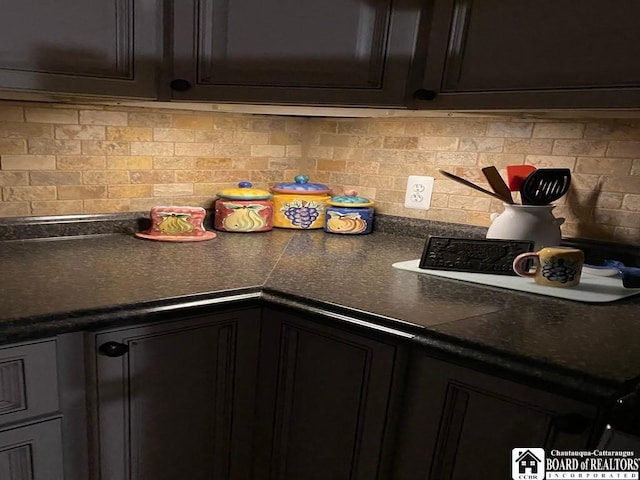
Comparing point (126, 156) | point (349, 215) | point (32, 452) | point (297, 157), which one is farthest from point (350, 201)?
point (32, 452)

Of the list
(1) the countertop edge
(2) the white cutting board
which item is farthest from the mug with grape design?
(1) the countertop edge

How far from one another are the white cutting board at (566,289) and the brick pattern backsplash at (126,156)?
78 cm

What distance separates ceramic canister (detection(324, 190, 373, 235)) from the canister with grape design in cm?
5

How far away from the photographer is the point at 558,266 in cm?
119

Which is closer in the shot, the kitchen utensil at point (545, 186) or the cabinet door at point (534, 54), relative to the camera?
the cabinet door at point (534, 54)

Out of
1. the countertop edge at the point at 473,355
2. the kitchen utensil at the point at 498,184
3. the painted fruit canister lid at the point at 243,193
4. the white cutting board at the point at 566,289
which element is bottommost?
the countertop edge at the point at 473,355

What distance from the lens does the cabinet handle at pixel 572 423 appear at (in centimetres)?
81

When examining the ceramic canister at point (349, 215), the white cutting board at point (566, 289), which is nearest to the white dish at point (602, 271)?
the white cutting board at point (566, 289)

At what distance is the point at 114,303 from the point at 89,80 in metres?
0.55

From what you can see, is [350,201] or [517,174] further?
[350,201]

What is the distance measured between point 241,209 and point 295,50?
22.8 inches

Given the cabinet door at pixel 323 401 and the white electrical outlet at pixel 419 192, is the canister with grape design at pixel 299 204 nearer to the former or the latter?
the white electrical outlet at pixel 419 192

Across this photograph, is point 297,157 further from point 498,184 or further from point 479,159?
point 498,184

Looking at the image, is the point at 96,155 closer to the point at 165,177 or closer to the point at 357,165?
the point at 165,177
